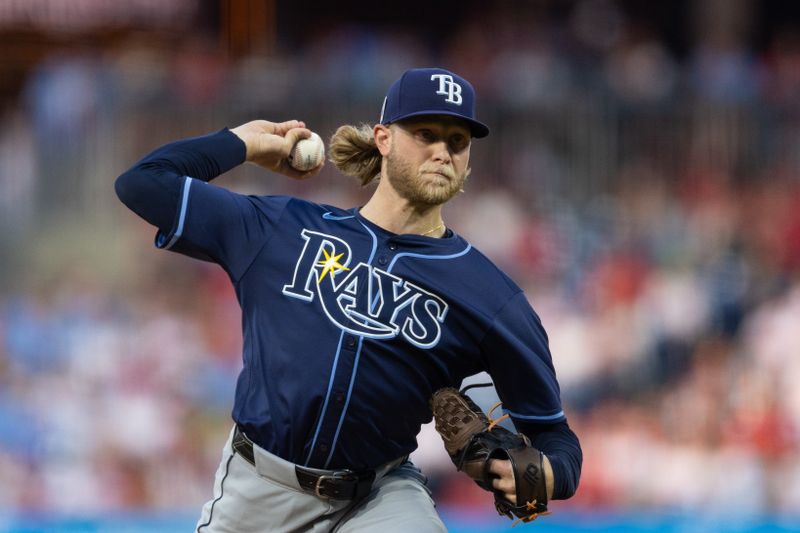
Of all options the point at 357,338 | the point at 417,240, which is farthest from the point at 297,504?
the point at 417,240

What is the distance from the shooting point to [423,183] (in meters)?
3.36

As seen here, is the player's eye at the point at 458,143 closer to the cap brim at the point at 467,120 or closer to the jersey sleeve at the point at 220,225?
the cap brim at the point at 467,120

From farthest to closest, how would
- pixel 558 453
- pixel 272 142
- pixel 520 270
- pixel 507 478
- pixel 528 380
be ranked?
1. pixel 520 270
2. pixel 272 142
3. pixel 528 380
4. pixel 558 453
5. pixel 507 478

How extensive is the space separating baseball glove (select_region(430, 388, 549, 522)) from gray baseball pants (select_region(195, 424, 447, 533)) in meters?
0.24

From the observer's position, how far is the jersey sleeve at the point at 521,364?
3186 millimetres

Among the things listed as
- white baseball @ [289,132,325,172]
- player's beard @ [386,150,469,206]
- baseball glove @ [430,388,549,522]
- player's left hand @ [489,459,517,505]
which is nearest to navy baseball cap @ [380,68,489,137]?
player's beard @ [386,150,469,206]

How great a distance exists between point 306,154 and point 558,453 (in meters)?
1.16

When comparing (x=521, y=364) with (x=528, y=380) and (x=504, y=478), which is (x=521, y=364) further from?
(x=504, y=478)

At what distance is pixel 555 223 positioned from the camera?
8.62m

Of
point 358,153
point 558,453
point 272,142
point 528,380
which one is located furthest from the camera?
point 358,153

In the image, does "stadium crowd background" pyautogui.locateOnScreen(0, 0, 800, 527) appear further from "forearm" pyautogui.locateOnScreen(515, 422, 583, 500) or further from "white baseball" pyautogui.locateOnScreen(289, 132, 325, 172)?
"white baseball" pyautogui.locateOnScreen(289, 132, 325, 172)

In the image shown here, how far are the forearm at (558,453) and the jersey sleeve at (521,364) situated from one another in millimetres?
36

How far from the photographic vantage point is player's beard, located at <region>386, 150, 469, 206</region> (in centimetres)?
335

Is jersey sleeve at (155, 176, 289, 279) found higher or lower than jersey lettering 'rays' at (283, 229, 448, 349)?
higher
